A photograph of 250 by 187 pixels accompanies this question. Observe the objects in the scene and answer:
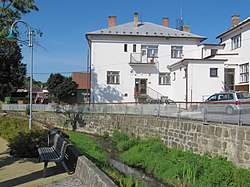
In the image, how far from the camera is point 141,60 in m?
36.5

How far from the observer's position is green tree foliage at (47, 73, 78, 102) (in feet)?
149

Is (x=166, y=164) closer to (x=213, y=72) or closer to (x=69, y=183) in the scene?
(x=69, y=183)

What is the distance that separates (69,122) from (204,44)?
18235 mm

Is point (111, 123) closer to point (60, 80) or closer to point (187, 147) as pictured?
point (187, 147)

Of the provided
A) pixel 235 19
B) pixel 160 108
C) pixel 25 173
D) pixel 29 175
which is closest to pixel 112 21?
pixel 235 19

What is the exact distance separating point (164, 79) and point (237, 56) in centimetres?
940

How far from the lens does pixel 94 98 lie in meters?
35.8

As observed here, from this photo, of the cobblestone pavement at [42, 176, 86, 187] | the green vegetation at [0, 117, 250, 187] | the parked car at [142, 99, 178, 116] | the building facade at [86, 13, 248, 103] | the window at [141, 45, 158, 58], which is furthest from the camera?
the window at [141, 45, 158, 58]

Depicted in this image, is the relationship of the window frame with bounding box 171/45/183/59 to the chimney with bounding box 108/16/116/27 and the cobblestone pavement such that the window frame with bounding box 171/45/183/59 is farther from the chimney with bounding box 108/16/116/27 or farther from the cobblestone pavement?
the cobblestone pavement

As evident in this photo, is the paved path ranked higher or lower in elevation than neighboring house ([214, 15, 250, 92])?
lower

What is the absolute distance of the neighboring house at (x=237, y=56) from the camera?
1148 inches

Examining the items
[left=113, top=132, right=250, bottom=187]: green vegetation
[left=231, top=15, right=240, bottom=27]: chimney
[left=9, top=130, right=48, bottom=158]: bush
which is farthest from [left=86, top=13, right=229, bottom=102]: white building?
[left=9, top=130, right=48, bottom=158]: bush

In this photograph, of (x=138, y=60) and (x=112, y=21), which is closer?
(x=138, y=60)

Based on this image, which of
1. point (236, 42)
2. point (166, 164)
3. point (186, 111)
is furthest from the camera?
point (236, 42)
